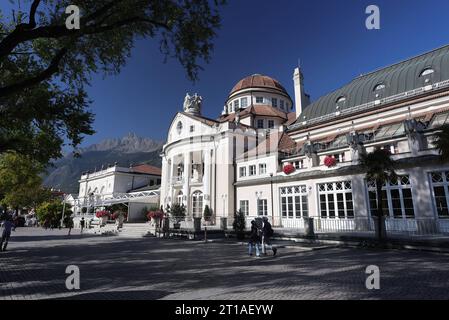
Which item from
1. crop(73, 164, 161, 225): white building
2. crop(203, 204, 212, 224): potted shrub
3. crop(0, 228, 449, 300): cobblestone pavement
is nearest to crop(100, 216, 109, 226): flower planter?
crop(73, 164, 161, 225): white building

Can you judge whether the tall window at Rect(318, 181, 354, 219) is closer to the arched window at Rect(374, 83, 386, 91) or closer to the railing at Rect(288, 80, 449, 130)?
the railing at Rect(288, 80, 449, 130)

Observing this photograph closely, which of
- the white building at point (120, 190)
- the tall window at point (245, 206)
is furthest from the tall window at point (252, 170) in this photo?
the white building at point (120, 190)

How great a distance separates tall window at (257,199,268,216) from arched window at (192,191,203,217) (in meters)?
9.53

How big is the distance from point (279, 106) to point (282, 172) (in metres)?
22.4

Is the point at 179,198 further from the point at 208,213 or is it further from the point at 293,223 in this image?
the point at 293,223

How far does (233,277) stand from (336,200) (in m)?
16.4

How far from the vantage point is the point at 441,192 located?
56.2 feet

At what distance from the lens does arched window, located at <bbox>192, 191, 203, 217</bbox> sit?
116 feet

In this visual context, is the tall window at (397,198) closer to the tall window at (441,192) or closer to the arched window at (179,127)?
the tall window at (441,192)

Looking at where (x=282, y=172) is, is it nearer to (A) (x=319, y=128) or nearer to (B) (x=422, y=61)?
(A) (x=319, y=128)

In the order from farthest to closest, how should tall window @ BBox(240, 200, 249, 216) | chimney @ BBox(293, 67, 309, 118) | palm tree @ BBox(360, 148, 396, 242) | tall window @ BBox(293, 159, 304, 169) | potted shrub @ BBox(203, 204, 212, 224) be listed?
chimney @ BBox(293, 67, 309, 118), potted shrub @ BBox(203, 204, 212, 224), tall window @ BBox(240, 200, 249, 216), tall window @ BBox(293, 159, 304, 169), palm tree @ BBox(360, 148, 396, 242)

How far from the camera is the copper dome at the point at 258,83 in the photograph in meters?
45.1

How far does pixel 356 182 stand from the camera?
2091 centimetres
